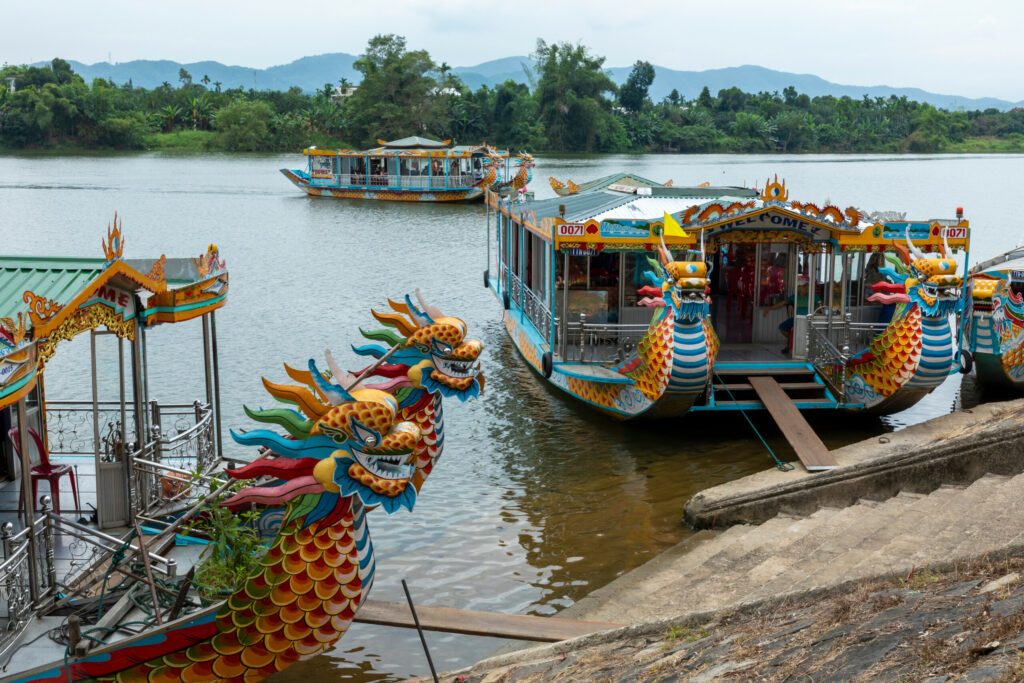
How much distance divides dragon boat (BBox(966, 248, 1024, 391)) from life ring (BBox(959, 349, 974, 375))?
0.15 ft

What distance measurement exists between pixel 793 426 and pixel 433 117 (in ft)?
232

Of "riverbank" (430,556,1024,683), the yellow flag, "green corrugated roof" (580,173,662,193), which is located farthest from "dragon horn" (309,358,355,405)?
"green corrugated roof" (580,173,662,193)

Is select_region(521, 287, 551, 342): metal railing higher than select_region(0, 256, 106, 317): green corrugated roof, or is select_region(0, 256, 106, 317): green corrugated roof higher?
select_region(0, 256, 106, 317): green corrugated roof

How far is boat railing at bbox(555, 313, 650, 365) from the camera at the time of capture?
15305mm

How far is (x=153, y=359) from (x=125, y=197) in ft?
117

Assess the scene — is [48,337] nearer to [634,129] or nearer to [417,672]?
[417,672]

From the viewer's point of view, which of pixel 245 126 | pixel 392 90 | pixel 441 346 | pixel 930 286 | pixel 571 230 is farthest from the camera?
pixel 245 126

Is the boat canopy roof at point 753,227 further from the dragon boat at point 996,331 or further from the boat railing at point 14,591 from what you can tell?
the boat railing at point 14,591

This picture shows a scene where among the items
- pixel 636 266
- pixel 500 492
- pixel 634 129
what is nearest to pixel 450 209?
pixel 636 266

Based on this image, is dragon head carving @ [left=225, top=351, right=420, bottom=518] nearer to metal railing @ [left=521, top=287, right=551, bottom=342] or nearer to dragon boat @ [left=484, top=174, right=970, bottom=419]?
dragon boat @ [left=484, top=174, right=970, bottom=419]

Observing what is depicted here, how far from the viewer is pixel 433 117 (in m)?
81.2

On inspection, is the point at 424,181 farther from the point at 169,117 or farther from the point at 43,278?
the point at 169,117

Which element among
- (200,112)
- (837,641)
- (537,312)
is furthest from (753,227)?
(200,112)

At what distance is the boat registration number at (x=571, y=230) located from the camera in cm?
1458
